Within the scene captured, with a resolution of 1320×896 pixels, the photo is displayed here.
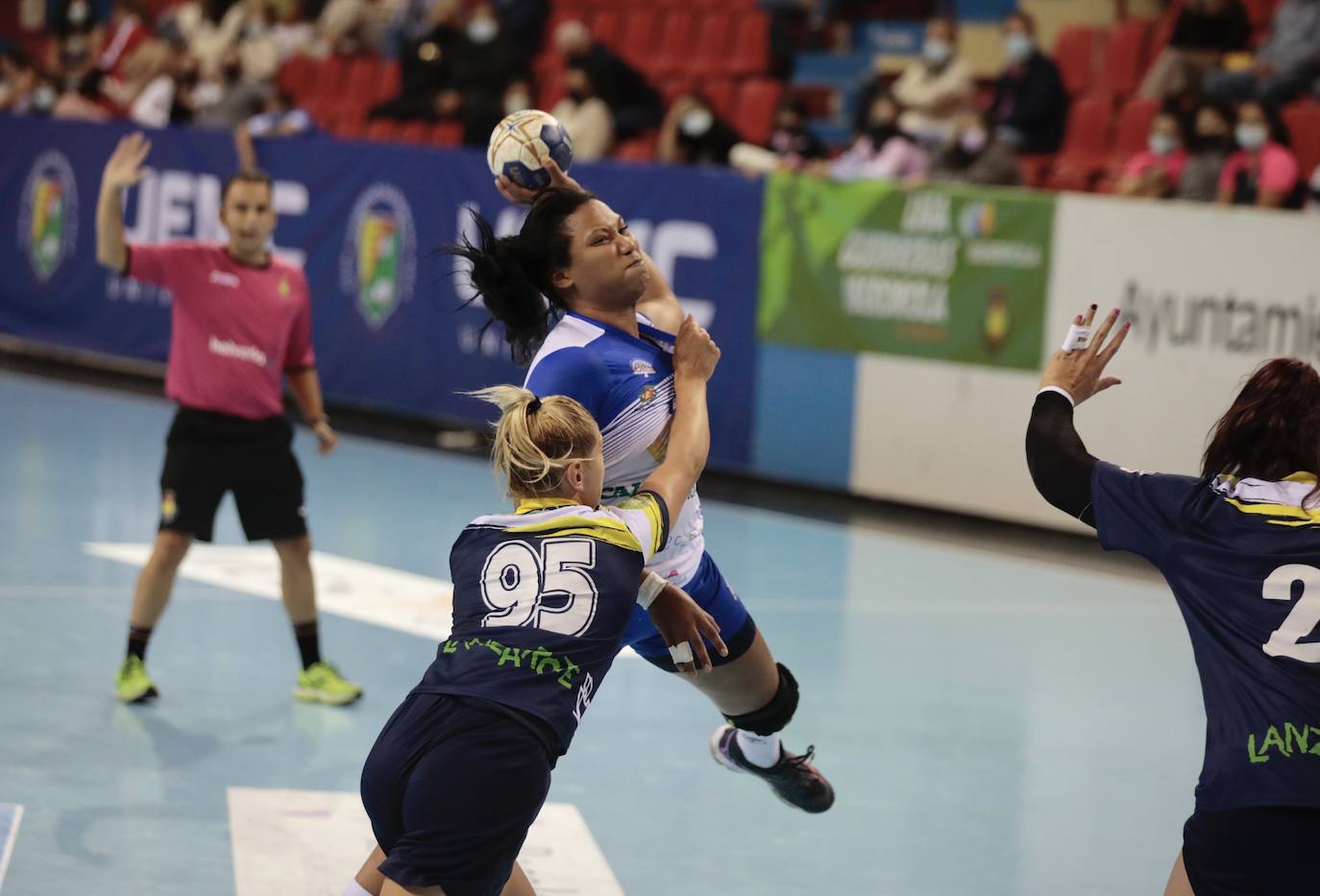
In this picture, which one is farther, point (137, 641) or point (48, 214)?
point (48, 214)

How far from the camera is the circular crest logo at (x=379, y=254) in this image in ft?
46.9

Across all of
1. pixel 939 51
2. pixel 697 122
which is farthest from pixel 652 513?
pixel 939 51

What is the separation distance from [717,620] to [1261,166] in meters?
6.74

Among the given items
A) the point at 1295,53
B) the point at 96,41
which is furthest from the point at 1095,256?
the point at 96,41

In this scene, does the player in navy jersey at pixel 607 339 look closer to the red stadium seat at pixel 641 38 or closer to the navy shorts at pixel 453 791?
the navy shorts at pixel 453 791

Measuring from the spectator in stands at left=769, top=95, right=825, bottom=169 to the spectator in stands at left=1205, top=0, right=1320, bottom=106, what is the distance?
9.14ft

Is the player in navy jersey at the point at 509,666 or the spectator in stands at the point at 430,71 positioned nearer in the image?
the player in navy jersey at the point at 509,666

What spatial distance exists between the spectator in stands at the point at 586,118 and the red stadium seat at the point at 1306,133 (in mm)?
5187

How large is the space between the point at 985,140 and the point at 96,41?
12.4 m

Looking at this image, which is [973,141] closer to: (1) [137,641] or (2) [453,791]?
(1) [137,641]

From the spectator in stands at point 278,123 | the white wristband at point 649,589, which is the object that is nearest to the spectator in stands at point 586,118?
the spectator in stands at point 278,123

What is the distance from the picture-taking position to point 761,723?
5.35 meters

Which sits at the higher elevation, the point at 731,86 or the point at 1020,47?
the point at 1020,47

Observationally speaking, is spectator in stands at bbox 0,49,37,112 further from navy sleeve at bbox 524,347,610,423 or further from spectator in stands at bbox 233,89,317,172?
navy sleeve at bbox 524,347,610,423
